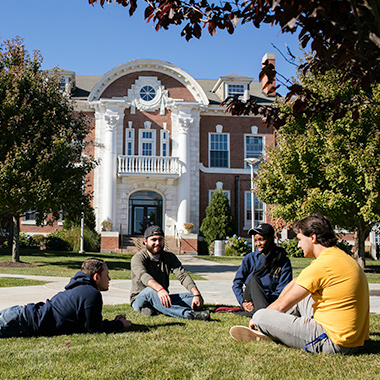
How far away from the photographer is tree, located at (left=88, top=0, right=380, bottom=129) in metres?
2.70

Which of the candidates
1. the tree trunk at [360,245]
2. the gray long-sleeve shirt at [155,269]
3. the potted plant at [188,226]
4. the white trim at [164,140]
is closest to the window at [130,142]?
the white trim at [164,140]

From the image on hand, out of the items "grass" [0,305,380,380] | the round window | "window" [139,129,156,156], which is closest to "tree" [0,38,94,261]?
"grass" [0,305,380,380]

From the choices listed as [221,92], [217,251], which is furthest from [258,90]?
[217,251]

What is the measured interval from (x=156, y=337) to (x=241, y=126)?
84.0ft

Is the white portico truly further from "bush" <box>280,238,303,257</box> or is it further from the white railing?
"bush" <box>280,238,303,257</box>

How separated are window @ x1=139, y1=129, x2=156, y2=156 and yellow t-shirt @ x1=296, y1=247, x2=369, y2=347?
81.1ft

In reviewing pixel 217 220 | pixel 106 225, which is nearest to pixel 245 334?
pixel 106 225

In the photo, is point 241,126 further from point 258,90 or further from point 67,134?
point 67,134

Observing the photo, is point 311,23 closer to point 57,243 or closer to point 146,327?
point 146,327

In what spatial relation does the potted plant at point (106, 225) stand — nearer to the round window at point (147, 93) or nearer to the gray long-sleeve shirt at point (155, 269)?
the round window at point (147, 93)

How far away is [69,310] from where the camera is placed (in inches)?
183

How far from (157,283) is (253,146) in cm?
2451

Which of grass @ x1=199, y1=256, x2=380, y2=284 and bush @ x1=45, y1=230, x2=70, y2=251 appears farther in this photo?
bush @ x1=45, y1=230, x2=70, y2=251

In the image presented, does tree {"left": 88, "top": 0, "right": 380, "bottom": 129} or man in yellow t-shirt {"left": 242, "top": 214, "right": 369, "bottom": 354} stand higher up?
tree {"left": 88, "top": 0, "right": 380, "bottom": 129}
